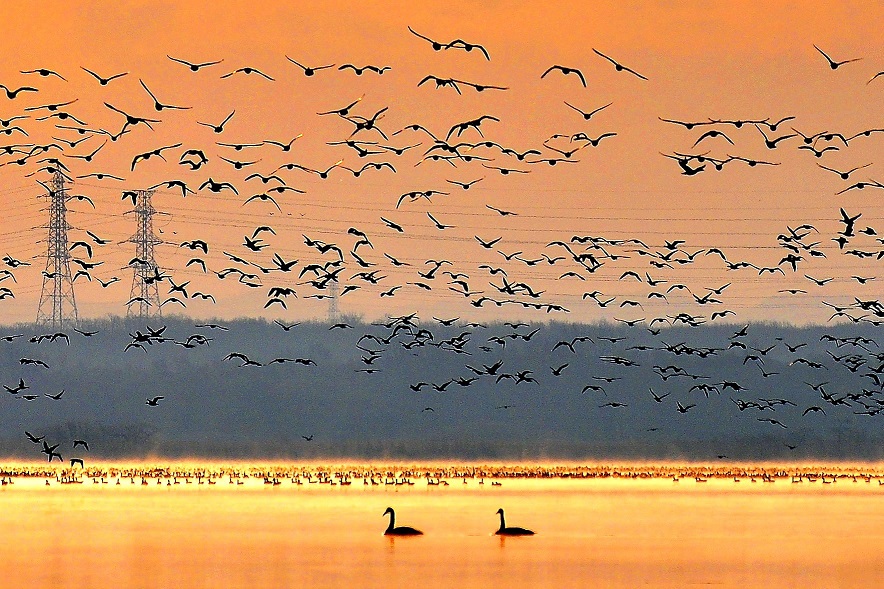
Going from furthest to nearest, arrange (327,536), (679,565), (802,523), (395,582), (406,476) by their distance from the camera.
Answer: (406,476) < (802,523) < (327,536) < (679,565) < (395,582)

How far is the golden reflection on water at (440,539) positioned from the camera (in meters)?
75.4

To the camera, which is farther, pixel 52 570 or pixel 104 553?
pixel 104 553

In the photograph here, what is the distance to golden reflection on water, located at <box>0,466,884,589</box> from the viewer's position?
75.4 m

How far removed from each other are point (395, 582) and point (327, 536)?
25570 mm

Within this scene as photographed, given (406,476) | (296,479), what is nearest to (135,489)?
(296,479)

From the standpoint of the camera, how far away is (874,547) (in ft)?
302

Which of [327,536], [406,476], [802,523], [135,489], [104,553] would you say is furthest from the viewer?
[406,476]

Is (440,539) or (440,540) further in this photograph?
(440,539)

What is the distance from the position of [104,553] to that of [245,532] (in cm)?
1578

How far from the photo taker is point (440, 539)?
3725 inches

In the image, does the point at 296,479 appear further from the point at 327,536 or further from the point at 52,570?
the point at 52,570

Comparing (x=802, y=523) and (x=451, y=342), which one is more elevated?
(x=451, y=342)

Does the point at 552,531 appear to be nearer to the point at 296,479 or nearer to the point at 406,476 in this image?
the point at 296,479

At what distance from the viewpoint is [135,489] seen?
551 ft
